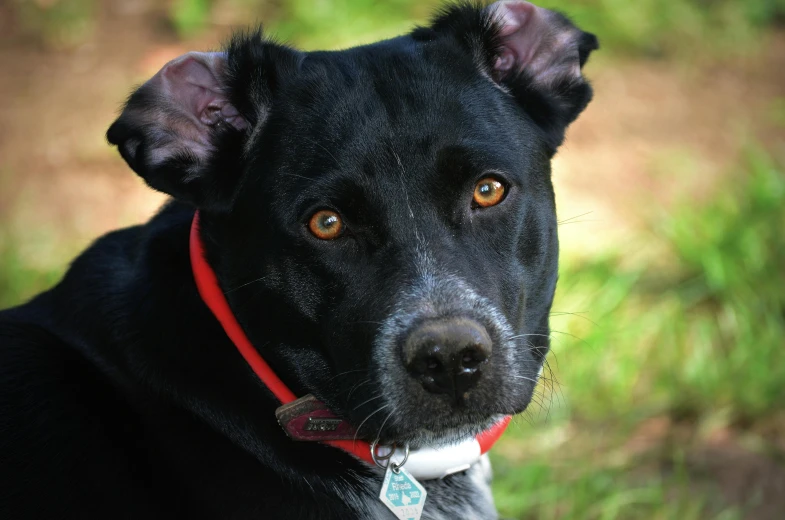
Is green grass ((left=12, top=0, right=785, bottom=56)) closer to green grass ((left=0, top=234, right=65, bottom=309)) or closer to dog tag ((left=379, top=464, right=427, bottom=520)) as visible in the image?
green grass ((left=0, top=234, right=65, bottom=309))

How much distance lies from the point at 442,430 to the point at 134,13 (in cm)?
628

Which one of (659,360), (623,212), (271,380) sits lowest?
(659,360)

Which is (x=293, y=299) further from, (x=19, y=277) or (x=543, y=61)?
(x=19, y=277)

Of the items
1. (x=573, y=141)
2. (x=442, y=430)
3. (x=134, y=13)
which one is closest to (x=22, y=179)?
(x=134, y=13)

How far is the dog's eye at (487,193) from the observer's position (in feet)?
9.16

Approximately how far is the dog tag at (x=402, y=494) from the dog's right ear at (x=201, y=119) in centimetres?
99

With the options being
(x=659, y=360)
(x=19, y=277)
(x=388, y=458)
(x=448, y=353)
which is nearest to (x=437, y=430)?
(x=388, y=458)

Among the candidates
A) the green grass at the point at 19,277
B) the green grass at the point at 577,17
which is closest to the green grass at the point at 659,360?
the green grass at the point at 577,17

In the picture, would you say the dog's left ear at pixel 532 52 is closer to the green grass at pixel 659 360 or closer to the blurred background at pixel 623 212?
the blurred background at pixel 623 212

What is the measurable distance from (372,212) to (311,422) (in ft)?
2.19

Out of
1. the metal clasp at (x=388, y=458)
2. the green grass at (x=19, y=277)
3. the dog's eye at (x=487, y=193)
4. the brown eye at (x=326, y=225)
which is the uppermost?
the brown eye at (x=326, y=225)

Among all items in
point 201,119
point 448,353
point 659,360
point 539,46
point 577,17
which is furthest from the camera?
point 577,17

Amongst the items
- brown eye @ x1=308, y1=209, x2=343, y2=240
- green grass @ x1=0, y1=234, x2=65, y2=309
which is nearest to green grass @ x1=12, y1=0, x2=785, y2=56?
green grass @ x1=0, y1=234, x2=65, y2=309

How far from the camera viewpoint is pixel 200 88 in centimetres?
291
